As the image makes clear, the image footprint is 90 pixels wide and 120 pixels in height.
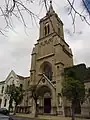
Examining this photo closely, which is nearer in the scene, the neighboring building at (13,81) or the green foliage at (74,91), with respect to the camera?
the green foliage at (74,91)

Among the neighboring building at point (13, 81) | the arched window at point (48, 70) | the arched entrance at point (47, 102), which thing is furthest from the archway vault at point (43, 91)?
the neighboring building at point (13, 81)

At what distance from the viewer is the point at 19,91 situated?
34062mm

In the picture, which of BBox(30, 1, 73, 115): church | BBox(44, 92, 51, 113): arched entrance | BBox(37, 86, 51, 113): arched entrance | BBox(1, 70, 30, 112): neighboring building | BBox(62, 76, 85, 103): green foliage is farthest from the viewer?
BBox(1, 70, 30, 112): neighboring building

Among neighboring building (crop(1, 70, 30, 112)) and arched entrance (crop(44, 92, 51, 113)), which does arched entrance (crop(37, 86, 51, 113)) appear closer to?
arched entrance (crop(44, 92, 51, 113))

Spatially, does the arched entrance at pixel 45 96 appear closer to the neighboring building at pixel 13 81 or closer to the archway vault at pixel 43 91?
the archway vault at pixel 43 91

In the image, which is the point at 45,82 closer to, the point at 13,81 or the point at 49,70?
the point at 49,70

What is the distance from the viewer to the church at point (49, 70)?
106 ft

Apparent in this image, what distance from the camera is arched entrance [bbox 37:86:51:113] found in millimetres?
34438

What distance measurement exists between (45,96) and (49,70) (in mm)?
6431

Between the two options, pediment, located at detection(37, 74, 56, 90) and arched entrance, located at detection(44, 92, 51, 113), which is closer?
pediment, located at detection(37, 74, 56, 90)

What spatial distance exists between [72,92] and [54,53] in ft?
55.1

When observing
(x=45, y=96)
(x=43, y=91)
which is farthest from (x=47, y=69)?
(x=45, y=96)

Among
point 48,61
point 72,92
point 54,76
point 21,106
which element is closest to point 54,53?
point 48,61

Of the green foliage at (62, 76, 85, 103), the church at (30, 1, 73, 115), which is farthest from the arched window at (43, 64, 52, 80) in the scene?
the green foliage at (62, 76, 85, 103)
